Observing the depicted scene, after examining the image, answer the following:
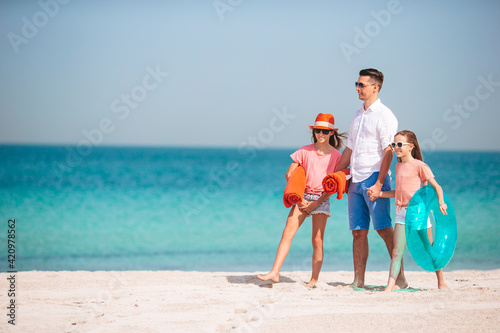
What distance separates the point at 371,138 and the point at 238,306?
1.86 meters

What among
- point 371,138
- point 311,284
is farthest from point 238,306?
point 371,138

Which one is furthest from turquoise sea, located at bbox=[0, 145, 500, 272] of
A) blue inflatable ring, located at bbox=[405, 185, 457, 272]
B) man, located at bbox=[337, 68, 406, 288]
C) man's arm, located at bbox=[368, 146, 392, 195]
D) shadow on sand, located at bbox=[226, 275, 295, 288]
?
man's arm, located at bbox=[368, 146, 392, 195]

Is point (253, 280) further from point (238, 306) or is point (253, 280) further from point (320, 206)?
point (238, 306)

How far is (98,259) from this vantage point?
9320 mm

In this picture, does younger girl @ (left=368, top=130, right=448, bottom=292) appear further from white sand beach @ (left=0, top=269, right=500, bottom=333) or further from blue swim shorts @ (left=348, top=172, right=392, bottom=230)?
white sand beach @ (left=0, top=269, right=500, bottom=333)

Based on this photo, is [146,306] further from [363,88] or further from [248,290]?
[363,88]

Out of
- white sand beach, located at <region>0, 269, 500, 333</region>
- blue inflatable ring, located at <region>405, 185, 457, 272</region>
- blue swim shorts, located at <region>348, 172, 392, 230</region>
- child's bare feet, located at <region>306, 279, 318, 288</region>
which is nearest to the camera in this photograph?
white sand beach, located at <region>0, 269, 500, 333</region>

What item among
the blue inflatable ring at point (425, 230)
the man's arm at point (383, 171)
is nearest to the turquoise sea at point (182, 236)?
the blue inflatable ring at point (425, 230)

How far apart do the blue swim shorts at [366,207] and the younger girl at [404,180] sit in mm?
125

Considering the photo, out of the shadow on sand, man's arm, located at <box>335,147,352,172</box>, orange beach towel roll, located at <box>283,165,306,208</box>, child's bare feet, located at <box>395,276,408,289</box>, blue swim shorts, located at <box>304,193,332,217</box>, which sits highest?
man's arm, located at <box>335,147,352,172</box>

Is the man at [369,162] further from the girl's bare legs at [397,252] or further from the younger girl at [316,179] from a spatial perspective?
the younger girl at [316,179]

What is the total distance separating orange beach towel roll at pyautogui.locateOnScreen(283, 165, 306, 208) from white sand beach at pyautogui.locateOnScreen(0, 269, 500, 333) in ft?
2.67

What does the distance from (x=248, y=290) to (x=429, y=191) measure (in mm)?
1807

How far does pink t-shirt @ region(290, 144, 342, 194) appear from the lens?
16.7ft
